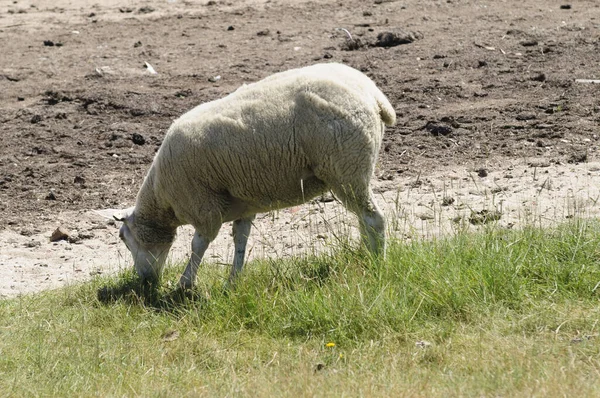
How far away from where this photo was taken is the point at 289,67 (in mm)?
12039

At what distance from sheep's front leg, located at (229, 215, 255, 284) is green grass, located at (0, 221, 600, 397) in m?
0.18

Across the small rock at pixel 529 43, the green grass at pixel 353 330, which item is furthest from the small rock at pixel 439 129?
the green grass at pixel 353 330

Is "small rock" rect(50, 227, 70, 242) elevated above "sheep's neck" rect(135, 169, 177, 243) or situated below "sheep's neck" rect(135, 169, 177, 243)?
below

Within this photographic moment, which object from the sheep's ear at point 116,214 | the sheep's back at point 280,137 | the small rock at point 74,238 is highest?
the sheep's back at point 280,137

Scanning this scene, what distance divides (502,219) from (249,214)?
2.02 meters

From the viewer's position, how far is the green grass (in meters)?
5.38

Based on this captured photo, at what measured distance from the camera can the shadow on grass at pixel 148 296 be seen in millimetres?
6914

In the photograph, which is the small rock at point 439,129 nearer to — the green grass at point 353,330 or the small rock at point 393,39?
the small rock at point 393,39

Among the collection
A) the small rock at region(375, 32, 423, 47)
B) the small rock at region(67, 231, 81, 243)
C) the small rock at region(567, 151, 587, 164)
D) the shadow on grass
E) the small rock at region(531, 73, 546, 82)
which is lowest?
the small rock at region(67, 231, 81, 243)

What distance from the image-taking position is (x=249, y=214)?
7449 mm

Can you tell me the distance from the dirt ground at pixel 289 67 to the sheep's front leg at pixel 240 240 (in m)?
0.32

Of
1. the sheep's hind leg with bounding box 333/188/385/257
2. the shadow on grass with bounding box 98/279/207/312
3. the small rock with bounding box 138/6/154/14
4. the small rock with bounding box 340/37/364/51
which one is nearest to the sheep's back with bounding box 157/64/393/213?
the sheep's hind leg with bounding box 333/188/385/257

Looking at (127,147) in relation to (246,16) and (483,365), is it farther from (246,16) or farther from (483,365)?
(483,365)

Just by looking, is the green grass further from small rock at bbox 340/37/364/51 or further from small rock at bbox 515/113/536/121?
small rock at bbox 340/37/364/51
